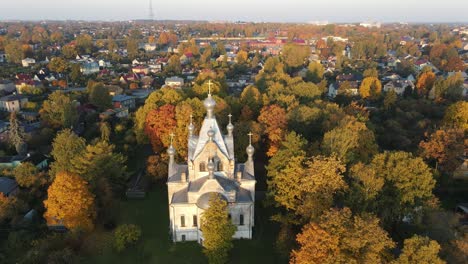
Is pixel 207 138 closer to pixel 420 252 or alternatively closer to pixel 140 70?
pixel 420 252

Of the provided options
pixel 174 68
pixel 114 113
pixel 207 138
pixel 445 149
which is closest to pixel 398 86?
pixel 445 149

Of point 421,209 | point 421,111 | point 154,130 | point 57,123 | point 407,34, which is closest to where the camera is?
point 421,209

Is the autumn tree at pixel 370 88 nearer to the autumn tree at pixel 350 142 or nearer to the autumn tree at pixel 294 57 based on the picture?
the autumn tree at pixel 350 142

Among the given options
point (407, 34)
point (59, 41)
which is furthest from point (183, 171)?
point (407, 34)

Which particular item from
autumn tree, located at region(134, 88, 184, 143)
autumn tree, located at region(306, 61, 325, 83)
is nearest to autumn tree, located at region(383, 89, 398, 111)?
autumn tree, located at region(306, 61, 325, 83)

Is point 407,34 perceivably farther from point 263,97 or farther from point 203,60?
point 263,97

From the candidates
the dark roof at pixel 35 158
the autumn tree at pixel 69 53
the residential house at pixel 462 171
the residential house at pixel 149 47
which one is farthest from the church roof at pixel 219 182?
the residential house at pixel 149 47

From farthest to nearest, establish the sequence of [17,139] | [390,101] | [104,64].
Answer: [104,64] → [390,101] → [17,139]
